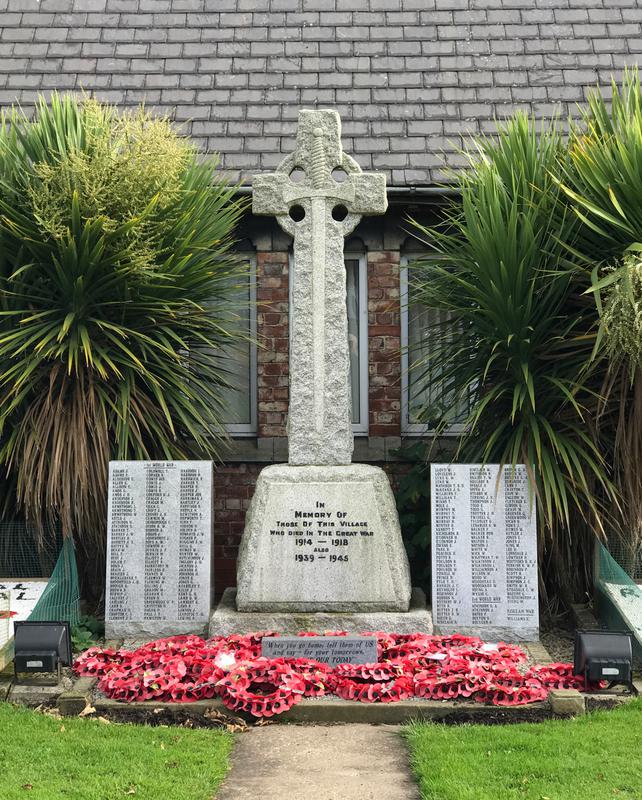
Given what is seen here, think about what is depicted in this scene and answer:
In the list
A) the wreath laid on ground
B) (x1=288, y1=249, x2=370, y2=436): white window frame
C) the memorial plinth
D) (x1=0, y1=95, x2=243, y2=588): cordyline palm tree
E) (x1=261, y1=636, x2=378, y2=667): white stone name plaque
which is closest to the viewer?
the wreath laid on ground

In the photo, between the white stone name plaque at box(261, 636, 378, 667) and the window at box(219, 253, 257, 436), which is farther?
the window at box(219, 253, 257, 436)

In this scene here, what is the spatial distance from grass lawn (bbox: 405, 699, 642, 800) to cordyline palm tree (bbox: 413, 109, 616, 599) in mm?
1608

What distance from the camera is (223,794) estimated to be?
4.14 meters

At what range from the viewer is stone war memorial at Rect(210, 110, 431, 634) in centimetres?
633

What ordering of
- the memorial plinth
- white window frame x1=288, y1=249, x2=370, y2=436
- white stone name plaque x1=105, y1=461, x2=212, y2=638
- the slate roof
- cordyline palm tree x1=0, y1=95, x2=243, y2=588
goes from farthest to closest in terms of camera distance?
the slate roof < white window frame x1=288, y1=249, x2=370, y2=436 < cordyline palm tree x1=0, y1=95, x2=243, y2=588 < white stone name plaque x1=105, y1=461, x2=212, y2=638 < the memorial plinth

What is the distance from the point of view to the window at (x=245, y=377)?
8648mm

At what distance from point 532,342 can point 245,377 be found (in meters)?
2.98

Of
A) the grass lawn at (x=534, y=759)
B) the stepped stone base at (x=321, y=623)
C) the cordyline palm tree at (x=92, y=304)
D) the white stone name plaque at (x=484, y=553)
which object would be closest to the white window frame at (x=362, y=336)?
the cordyline palm tree at (x=92, y=304)

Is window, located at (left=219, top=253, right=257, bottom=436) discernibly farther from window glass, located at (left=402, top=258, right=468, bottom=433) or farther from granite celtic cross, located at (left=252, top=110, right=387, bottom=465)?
granite celtic cross, located at (left=252, top=110, right=387, bottom=465)

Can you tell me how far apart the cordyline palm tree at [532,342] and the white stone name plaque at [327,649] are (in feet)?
4.64

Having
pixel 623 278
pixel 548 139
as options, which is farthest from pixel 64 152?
pixel 623 278

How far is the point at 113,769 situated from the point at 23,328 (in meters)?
3.47

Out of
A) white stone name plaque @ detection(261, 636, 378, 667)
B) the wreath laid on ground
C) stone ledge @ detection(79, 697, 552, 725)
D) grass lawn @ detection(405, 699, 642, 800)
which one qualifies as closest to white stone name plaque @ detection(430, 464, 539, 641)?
the wreath laid on ground

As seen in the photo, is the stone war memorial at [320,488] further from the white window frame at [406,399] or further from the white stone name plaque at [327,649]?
the white window frame at [406,399]
